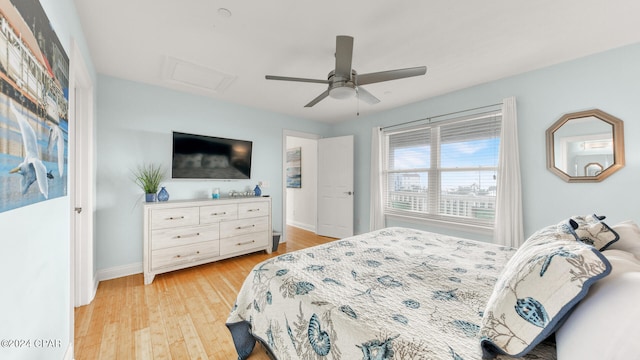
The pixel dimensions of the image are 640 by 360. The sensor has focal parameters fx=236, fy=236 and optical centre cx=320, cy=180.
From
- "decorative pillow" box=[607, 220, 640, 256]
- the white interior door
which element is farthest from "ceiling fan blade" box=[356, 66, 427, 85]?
the white interior door

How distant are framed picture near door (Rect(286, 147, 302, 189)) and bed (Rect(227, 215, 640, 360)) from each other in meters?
4.06

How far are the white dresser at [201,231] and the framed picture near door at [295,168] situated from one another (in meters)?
2.24

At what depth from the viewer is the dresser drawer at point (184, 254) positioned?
2.76 meters

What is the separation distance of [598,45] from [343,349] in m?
3.41

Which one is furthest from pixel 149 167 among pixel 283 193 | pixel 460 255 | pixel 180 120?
pixel 460 255

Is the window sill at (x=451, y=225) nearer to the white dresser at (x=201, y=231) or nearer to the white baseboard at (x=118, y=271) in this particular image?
the white dresser at (x=201, y=231)

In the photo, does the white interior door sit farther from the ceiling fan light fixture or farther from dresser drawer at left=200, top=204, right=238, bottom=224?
the ceiling fan light fixture

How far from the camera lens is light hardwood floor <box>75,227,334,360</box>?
1.65 m

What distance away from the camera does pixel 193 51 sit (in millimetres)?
2318

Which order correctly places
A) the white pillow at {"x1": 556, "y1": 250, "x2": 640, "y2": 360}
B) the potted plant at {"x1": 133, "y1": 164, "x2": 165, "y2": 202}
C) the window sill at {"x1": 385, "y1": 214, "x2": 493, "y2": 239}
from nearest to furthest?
the white pillow at {"x1": 556, "y1": 250, "x2": 640, "y2": 360} < the potted plant at {"x1": 133, "y1": 164, "x2": 165, "y2": 202} < the window sill at {"x1": 385, "y1": 214, "x2": 493, "y2": 239}

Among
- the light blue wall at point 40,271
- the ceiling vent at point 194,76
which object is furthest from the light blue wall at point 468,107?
the light blue wall at point 40,271

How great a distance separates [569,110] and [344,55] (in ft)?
8.48

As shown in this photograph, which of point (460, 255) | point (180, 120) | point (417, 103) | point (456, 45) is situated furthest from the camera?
point (417, 103)

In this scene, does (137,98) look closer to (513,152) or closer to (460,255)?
(460,255)
